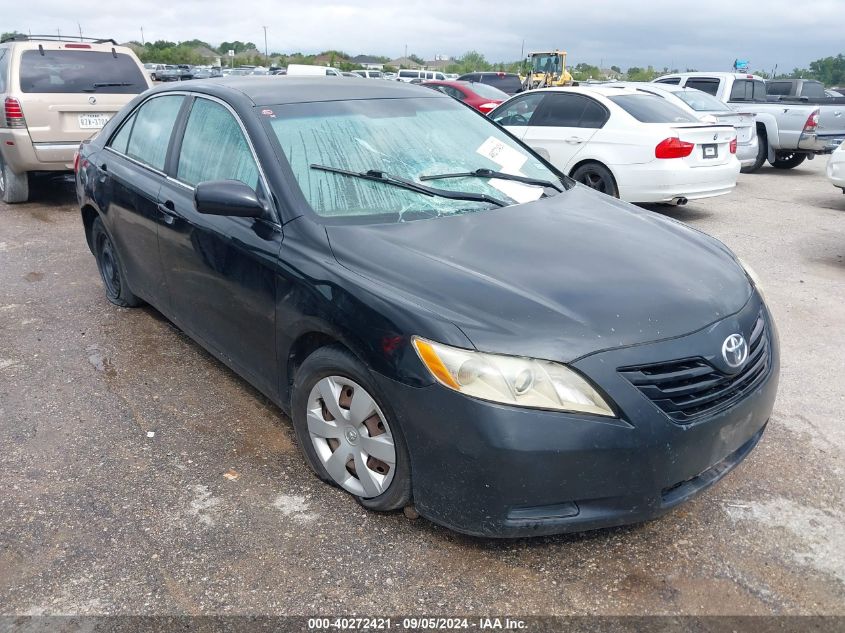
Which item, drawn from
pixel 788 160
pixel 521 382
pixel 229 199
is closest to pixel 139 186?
pixel 229 199

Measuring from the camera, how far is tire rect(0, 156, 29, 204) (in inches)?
331

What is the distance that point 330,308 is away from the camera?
8.79ft

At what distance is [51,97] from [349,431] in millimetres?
6887

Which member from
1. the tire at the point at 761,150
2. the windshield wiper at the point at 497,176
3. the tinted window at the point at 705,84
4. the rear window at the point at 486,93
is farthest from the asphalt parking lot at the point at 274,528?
the rear window at the point at 486,93

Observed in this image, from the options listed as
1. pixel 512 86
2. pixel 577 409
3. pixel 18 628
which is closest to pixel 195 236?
pixel 18 628

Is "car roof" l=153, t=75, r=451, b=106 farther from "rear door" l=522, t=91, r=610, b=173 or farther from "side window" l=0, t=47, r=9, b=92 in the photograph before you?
"side window" l=0, t=47, r=9, b=92

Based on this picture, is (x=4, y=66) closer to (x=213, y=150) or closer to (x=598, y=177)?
(x=213, y=150)

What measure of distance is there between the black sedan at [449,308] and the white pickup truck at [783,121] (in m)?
9.85

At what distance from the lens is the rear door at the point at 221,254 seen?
310cm

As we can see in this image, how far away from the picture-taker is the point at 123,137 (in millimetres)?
4625

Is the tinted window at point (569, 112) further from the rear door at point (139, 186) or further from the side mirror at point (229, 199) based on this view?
the side mirror at point (229, 199)

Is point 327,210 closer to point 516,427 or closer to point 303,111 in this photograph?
point 303,111

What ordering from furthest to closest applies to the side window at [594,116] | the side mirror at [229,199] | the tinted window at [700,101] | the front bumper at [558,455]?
the tinted window at [700,101]
the side window at [594,116]
the side mirror at [229,199]
the front bumper at [558,455]

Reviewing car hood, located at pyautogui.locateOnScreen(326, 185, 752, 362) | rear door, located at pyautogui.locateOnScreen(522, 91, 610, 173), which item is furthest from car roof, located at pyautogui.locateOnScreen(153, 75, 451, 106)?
rear door, located at pyautogui.locateOnScreen(522, 91, 610, 173)
